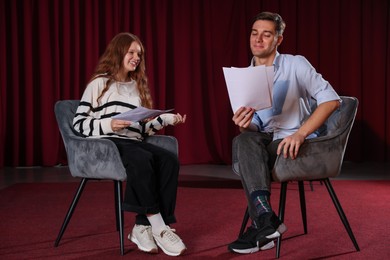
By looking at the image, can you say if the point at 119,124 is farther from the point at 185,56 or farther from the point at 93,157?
the point at 185,56

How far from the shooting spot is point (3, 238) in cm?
258

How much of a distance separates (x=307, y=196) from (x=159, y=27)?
251cm

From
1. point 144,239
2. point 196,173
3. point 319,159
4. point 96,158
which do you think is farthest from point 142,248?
point 196,173

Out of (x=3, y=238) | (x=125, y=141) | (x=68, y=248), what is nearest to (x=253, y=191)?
(x=125, y=141)

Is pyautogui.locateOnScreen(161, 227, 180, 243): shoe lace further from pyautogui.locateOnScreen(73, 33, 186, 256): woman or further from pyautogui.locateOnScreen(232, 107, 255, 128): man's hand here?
pyautogui.locateOnScreen(232, 107, 255, 128): man's hand

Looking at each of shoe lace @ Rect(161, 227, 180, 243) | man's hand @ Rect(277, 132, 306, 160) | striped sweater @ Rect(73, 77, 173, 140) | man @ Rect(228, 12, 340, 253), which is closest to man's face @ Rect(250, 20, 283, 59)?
man @ Rect(228, 12, 340, 253)

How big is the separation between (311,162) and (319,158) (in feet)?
0.12

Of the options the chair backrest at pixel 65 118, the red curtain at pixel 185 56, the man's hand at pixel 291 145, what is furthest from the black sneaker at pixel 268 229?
the red curtain at pixel 185 56

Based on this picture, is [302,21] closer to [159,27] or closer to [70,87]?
[159,27]

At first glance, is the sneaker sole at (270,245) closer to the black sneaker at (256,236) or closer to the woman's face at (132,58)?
the black sneaker at (256,236)

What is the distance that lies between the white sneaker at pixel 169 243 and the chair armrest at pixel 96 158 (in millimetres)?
278

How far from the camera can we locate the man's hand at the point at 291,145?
2158mm

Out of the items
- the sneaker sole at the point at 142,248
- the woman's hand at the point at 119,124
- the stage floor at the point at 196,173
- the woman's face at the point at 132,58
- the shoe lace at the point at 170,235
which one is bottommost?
the stage floor at the point at 196,173

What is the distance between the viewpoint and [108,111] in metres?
2.54
